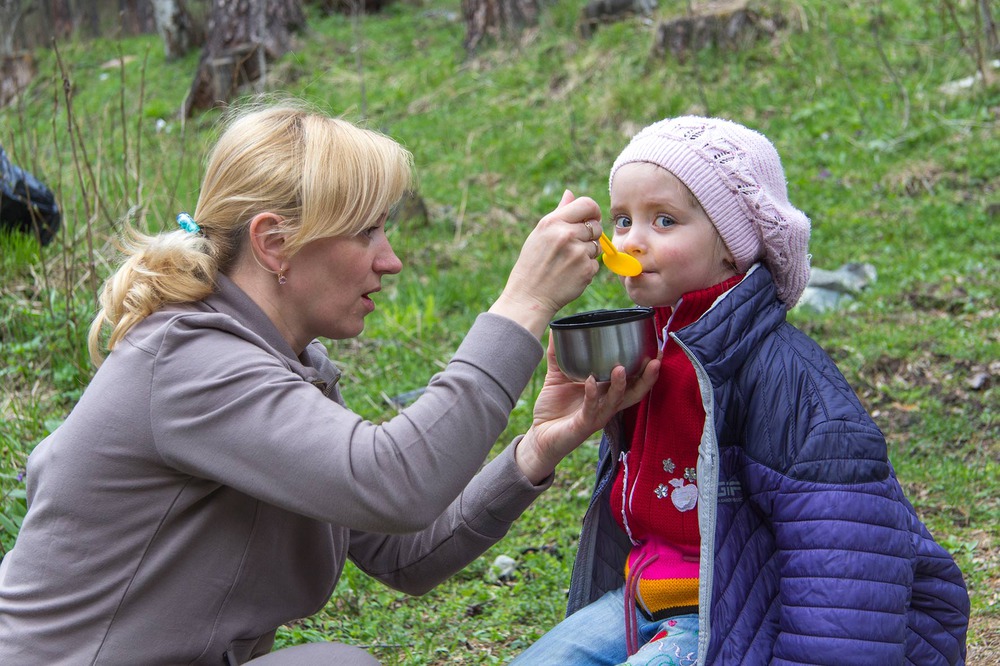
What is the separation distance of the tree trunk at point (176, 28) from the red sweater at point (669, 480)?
12635 millimetres

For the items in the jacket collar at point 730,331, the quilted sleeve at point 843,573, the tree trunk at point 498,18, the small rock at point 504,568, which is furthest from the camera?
the tree trunk at point 498,18

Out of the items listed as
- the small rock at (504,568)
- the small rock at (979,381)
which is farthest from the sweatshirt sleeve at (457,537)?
the small rock at (979,381)

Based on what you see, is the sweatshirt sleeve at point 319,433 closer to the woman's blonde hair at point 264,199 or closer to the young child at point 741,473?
the woman's blonde hair at point 264,199

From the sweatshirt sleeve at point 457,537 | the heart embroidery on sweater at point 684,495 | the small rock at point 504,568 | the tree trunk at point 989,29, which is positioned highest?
the tree trunk at point 989,29

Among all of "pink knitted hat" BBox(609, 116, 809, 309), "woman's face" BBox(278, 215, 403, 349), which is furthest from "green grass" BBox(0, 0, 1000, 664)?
"pink knitted hat" BBox(609, 116, 809, 309)

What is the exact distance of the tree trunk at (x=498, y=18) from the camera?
1002 cm

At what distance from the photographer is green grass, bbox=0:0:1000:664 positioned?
352cm

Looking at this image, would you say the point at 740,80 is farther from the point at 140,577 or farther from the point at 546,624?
the point at 140,577

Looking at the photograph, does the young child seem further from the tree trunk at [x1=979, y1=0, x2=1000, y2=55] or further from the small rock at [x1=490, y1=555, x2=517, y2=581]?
the tree trunk at [x1=979, y1=0, x2=1000, y2=55]

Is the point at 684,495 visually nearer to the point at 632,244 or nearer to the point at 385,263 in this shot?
the point at 632,244

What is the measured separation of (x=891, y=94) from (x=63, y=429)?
6321mm

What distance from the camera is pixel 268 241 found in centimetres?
210

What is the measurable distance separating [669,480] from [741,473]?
0.18 m

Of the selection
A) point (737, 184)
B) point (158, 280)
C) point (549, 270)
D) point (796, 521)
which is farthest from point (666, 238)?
point (158, 280)
